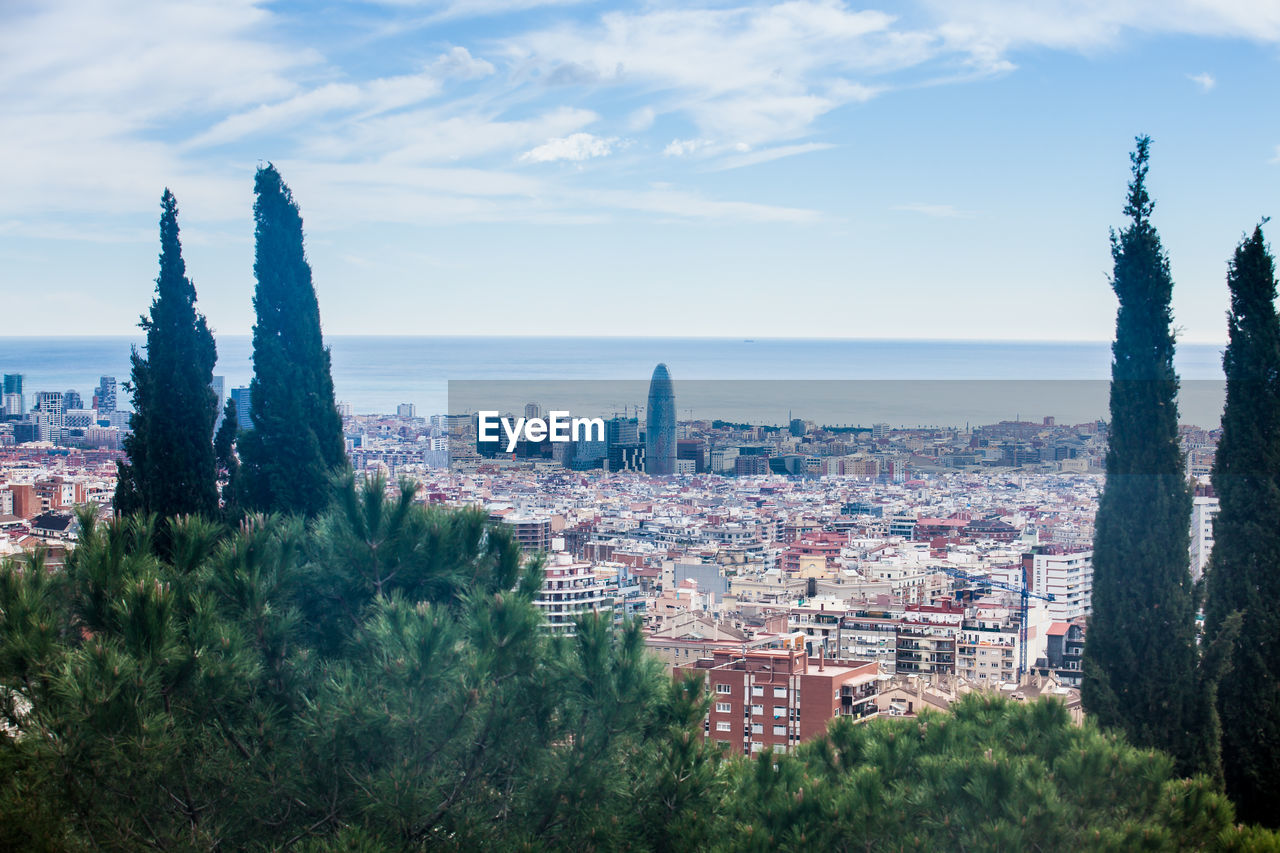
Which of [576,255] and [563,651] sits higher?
[576,255]

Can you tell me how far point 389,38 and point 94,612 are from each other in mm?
7920

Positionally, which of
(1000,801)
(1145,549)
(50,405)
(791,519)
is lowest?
(791,519)

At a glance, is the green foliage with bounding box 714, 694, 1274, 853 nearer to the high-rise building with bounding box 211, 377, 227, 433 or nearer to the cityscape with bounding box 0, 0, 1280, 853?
the cityscape with bounding box 0, 0, 1280, 853

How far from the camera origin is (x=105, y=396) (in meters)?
22.6

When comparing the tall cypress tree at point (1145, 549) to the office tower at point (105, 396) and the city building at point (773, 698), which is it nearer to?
the city building at point (773, 698)

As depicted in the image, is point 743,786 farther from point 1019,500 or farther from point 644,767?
point 1019,500

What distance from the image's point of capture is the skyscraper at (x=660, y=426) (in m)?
28.6

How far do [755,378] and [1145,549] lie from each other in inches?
1677

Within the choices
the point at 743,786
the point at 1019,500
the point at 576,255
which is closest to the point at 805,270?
the point at 576,255

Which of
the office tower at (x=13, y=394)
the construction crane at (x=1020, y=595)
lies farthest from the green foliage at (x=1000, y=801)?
the office tower at (x=13, y=394)

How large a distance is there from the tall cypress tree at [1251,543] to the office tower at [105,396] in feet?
71.4

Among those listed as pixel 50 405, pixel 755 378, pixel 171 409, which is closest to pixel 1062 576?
pixel 171 409

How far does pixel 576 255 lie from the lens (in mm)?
26875

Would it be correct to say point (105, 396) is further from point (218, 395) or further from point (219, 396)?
point (218, 395)
